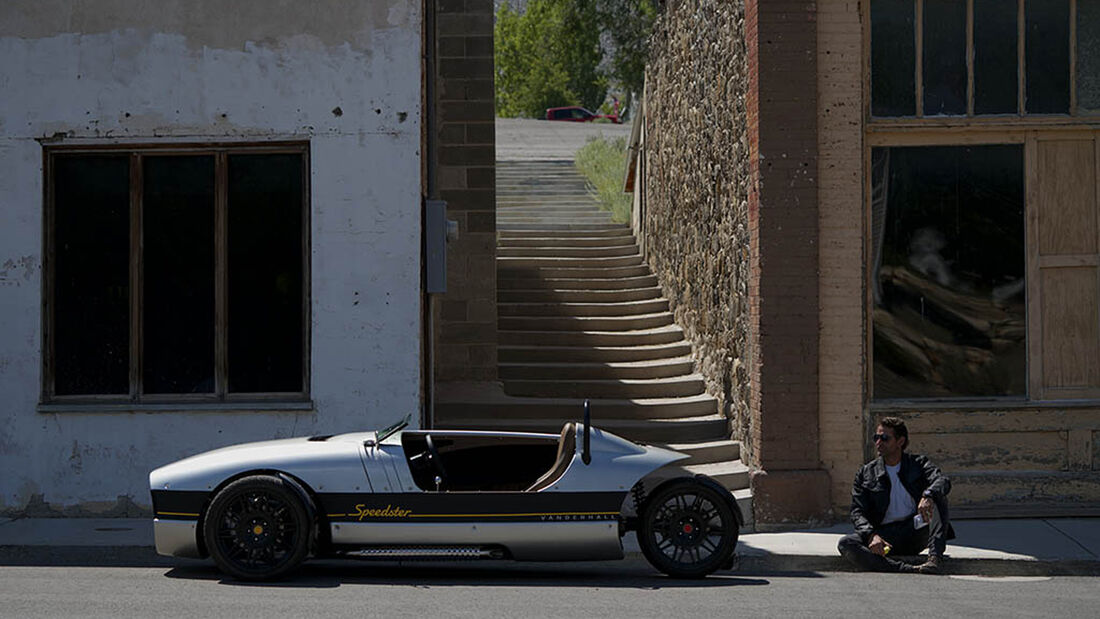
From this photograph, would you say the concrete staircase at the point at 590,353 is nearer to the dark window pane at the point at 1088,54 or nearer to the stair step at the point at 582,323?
the stair step at the point at 582,323

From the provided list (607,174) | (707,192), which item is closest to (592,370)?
(707,192)

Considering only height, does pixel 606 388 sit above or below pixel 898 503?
above

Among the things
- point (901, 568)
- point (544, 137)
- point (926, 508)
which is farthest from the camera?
point (544, 137)

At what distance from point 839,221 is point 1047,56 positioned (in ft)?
7.58

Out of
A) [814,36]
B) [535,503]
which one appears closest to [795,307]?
[814,36]

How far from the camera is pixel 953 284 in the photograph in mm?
11594

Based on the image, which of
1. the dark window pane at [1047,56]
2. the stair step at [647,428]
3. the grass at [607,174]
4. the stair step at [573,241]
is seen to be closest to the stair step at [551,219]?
the grass at [607,174]

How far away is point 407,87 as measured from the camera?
11.7 metres

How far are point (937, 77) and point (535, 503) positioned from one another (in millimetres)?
5548

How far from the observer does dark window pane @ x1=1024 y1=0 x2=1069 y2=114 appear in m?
11.6

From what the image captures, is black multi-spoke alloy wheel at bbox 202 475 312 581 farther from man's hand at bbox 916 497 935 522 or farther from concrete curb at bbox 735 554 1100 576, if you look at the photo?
man's hand at bbox 916 497 935 522

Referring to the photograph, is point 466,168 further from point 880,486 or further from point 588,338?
point 880,486

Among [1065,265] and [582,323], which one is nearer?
[1065,265]

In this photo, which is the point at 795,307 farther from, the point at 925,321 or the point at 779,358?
the point at 925,321
